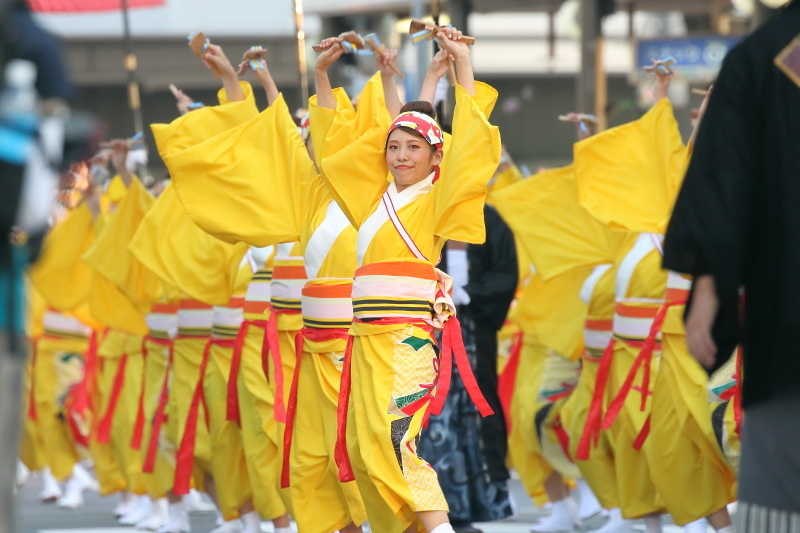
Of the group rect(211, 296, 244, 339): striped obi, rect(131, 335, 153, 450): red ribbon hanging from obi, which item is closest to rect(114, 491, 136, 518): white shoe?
rect(131, 335, 153, 450): red ribbon hanging from obi

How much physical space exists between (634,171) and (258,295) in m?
1.88

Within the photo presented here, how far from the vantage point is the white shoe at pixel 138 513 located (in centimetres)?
831

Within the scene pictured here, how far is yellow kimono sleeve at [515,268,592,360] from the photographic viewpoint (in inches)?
312

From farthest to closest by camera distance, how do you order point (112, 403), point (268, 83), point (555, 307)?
1. point (112, 403)
2. point (555, 307)
3. point (268, 83)

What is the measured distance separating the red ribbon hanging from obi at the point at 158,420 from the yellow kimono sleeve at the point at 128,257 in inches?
14.7

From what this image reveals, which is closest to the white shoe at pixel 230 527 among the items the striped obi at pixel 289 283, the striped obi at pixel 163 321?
the striped obi at pixel 163 321

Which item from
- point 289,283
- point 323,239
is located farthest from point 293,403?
point 289,283

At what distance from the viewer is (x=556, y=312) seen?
26.6 ft

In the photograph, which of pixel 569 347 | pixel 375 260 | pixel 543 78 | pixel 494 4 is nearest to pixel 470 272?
pixel 569 347

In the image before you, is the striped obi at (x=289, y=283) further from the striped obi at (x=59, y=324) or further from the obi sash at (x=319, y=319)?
the striped obi at (x=59, y=324)

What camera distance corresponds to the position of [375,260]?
203 inches

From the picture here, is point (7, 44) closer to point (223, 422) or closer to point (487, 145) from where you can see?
point (487, 145)

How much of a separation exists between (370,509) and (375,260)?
885mm

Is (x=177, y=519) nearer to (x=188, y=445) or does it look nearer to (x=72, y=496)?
(x=188, y=445)
